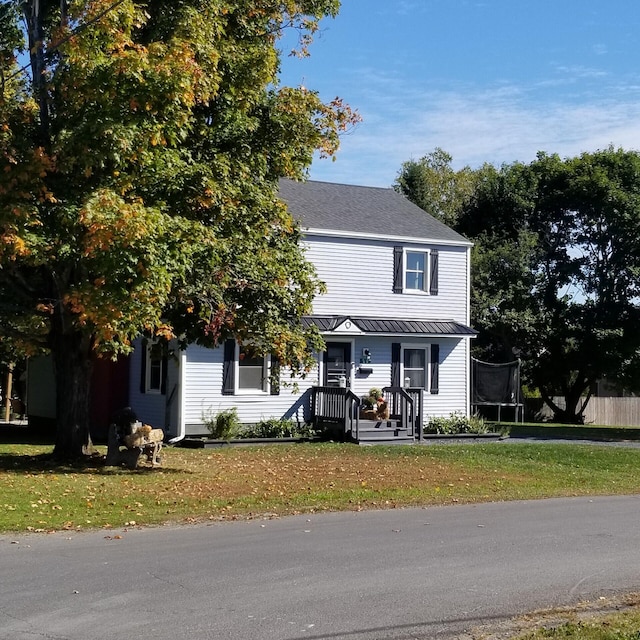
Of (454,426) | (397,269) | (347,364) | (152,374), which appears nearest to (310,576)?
(152,374)

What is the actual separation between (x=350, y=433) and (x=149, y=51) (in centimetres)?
1273

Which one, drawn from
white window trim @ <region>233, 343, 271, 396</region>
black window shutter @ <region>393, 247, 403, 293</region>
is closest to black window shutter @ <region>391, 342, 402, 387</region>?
black window shutter @ <region>393, 247, 403, 293</region>

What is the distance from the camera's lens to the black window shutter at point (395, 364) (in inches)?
1112

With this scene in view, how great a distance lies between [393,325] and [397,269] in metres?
1.81

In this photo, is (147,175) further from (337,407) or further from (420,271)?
(420,271)

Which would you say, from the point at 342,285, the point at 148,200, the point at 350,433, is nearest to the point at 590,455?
the point at 350,433

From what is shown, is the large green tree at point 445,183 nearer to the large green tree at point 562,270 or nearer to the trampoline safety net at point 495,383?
the large green tree at point 562,270

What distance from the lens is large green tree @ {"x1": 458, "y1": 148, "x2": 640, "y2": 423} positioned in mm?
40031

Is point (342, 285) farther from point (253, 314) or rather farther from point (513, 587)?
point (513, 587)

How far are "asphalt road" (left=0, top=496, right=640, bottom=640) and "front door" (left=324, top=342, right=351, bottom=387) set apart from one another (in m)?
13.8

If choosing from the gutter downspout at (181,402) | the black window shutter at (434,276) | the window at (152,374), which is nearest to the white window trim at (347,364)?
the black window shutter at (434,276)

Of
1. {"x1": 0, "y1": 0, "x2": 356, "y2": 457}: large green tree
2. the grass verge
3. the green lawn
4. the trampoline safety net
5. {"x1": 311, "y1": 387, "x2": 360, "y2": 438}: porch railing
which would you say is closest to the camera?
the green lawn

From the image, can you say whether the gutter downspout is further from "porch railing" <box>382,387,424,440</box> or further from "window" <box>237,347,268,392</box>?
"porch railing" <box>382,387,424,440</box>

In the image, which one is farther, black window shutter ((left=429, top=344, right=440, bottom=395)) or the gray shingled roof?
black window shutter ((left=429, top=344, right=440, bottom=395))
